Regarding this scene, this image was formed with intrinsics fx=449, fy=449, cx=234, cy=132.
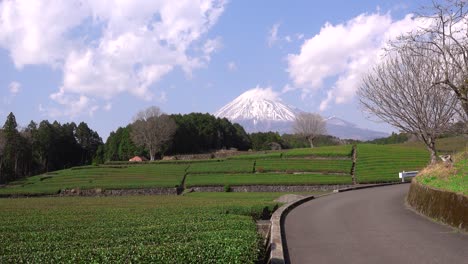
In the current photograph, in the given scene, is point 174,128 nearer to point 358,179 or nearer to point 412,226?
point 358,179

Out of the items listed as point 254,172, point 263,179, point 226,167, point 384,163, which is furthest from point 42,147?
point 384,163

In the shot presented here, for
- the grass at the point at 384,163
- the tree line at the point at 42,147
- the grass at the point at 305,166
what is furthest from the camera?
the tree line at the point at 42,147

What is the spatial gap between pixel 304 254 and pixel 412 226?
506 centimetres

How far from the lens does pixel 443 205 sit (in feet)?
43.4

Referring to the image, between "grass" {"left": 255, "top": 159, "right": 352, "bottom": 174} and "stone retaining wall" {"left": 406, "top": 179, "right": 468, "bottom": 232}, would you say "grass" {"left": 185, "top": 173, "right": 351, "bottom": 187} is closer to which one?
"grass" {"left": 255, "top": 159, "right": 352, "bottom": 174}

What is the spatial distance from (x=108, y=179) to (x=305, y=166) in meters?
23.9

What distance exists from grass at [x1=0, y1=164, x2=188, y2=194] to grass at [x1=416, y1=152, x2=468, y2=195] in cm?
3272

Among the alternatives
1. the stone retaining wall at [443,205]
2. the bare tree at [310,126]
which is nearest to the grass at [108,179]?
the stone retaining wall at [443,205]

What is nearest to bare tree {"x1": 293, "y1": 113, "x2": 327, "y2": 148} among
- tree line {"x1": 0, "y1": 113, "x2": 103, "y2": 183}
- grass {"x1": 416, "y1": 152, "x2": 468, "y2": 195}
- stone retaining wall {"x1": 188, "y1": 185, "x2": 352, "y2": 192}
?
tree line {"x1": 0, "y1": 113, "x2": 103, "y2": 183}

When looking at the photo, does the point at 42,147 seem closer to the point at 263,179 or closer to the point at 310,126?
the point at 310,126

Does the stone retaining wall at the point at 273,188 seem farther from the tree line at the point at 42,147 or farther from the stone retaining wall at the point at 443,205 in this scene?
the tree line at the point at 42,147

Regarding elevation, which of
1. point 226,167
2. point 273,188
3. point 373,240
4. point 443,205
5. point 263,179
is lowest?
point 273,188

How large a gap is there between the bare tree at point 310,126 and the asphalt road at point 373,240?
3492 inches

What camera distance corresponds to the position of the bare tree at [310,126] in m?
104
